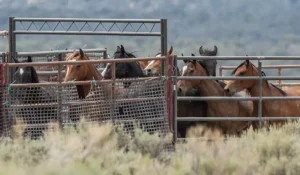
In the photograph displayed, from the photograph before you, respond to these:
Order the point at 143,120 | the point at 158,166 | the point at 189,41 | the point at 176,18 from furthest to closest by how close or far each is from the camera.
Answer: the point at 176,18 → the point at 189,41 → the point at 143,120 → the point at 158,166

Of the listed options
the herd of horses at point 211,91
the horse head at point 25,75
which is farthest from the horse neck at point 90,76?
the horse head at point 25,75

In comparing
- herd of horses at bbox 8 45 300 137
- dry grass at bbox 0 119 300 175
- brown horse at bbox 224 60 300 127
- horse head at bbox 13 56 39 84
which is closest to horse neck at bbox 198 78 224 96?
herd of horses at bbox 8 45 300 137

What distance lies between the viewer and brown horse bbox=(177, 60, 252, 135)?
16875mm

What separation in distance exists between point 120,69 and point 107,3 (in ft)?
548

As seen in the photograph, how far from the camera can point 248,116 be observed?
17.3 m

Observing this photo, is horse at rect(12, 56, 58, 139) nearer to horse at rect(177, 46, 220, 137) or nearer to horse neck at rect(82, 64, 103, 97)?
horse neck at rect(82, 64, 103, 97)

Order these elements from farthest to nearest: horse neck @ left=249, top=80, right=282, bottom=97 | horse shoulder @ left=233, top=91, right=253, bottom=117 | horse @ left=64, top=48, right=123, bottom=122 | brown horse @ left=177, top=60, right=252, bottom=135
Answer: horse shoulder @ left=233, top=91, right=253, bottom=117 < horse neck @ left=249, top=80, right=282, bottom=97 < brown horse @ left=177, top=60, right=252, bottom=135 < horse @ left=64, top=48, right=123, bottom=122

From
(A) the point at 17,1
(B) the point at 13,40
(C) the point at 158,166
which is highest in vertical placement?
(A) the point at 17,1

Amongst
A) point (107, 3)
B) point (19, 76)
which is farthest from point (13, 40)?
point (107, 3)

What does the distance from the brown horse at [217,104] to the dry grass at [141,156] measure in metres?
4.03

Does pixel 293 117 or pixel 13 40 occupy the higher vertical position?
pixel 13 40

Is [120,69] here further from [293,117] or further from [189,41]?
[189,41]

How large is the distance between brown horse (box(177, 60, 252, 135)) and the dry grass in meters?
4.03

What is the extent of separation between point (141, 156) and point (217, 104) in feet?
20.2
